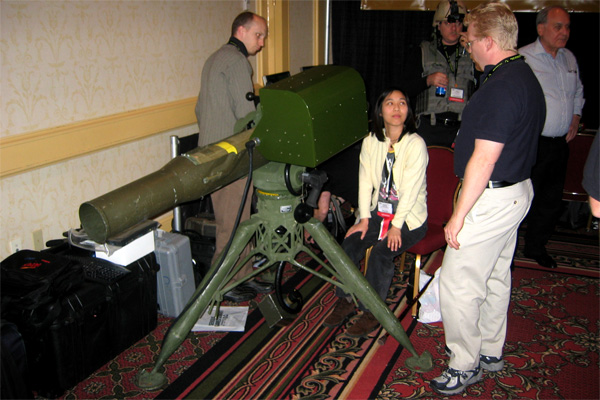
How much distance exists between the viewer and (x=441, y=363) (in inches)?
99.4

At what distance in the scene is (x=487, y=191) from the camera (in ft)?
6.82

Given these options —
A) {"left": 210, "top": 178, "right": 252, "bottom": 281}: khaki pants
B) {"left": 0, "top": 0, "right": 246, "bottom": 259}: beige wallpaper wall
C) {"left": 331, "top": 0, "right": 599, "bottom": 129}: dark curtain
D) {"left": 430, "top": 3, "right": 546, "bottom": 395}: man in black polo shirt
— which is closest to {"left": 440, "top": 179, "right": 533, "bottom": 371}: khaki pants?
{"left": 430, "top": 3, "right": 546, "bottom": 395}: man in black polo shirt

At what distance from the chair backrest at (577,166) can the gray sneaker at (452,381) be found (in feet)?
8.06

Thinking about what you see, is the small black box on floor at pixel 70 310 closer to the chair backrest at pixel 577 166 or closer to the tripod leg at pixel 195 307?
the tripod leg at pixel 195 307

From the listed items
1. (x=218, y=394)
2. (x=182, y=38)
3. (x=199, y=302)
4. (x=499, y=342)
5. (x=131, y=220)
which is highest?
(x=182, y=38)

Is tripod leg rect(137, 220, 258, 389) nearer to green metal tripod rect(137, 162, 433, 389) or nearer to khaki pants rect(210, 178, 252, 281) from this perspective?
green metal tripod rect(137, 162, 433, 389)

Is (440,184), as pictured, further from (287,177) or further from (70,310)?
(70,310)

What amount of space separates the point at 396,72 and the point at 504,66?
341cm

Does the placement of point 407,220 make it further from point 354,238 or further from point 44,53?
point 44,53

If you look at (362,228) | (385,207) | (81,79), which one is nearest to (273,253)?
(362,228)

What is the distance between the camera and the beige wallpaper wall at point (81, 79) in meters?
2.52

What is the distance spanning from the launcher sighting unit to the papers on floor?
0.44m

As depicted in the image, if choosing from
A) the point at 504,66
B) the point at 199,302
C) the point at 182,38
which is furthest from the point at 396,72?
the point at 199,302

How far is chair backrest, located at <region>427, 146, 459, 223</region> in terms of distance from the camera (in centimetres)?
287
